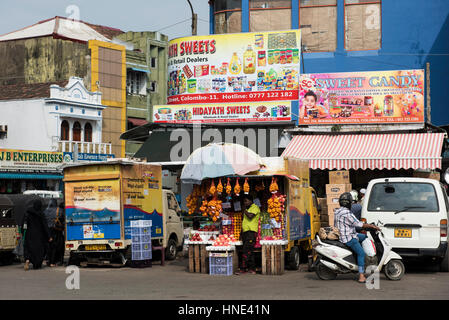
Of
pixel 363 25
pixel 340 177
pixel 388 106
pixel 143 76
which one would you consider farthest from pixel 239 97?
pixel 143 76

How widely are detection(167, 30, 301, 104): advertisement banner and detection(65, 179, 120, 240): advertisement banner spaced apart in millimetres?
12341

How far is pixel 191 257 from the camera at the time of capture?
51.5 ft

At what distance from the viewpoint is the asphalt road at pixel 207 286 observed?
11.0m

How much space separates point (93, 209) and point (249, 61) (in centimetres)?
1361

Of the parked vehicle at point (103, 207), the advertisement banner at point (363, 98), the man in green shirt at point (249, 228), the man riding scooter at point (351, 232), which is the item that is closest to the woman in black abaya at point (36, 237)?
the parked vehicle at point (103, 207)

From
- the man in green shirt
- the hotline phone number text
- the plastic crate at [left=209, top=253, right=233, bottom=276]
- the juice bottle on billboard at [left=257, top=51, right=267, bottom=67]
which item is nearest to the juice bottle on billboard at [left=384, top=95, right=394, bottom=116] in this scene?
the hotline phone number text

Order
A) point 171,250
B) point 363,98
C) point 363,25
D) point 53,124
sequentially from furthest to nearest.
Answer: point 53,124 < point 363,25 < point 363,98 < point 171,250

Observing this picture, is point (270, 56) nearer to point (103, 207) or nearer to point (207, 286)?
point (103, 207)

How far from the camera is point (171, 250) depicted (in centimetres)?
1970

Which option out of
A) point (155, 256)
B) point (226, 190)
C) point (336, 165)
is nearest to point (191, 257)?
point (226, 190)

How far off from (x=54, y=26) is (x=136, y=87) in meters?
7.73

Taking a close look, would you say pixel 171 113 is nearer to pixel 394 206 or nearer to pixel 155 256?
pixel 155 256

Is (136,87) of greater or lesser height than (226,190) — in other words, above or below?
above

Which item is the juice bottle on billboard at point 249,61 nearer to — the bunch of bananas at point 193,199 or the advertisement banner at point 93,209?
the advertisement banner at point 93,209
